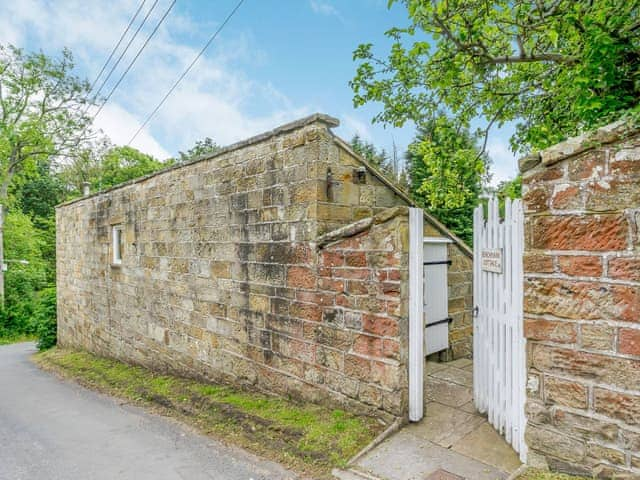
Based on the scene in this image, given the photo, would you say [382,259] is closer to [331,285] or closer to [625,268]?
[331,285]

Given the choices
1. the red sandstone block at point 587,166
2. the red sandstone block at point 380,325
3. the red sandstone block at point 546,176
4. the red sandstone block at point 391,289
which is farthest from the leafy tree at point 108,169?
the red sandstone block at point 587,166

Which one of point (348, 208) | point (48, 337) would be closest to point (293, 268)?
point (348, 208)

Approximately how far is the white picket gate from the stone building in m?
0.63

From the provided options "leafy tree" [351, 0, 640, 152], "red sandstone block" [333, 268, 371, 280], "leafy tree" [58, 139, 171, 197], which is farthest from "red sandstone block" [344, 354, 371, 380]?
"leafy tree" [58, 139, 171, 197]

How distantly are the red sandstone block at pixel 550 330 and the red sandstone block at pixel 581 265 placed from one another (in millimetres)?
287

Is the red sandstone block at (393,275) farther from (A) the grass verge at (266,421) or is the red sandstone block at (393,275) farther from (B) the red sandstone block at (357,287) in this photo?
(A) the grass verge at (266,421)

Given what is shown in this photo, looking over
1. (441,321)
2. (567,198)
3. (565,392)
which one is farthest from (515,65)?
(565,392)

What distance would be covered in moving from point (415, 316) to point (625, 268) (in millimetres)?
1483

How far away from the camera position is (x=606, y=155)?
208 cm

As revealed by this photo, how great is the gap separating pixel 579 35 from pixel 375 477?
12.3ft

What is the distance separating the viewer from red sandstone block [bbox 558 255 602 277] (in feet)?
6.94

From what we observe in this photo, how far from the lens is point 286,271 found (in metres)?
4.05

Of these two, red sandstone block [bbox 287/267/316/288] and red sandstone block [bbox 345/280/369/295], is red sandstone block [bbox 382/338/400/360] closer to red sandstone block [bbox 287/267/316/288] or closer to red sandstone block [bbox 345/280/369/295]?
red sandstone block [bbox 345/280/369/295]

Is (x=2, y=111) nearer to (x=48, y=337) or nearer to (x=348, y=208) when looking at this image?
(x=48, y=337)
